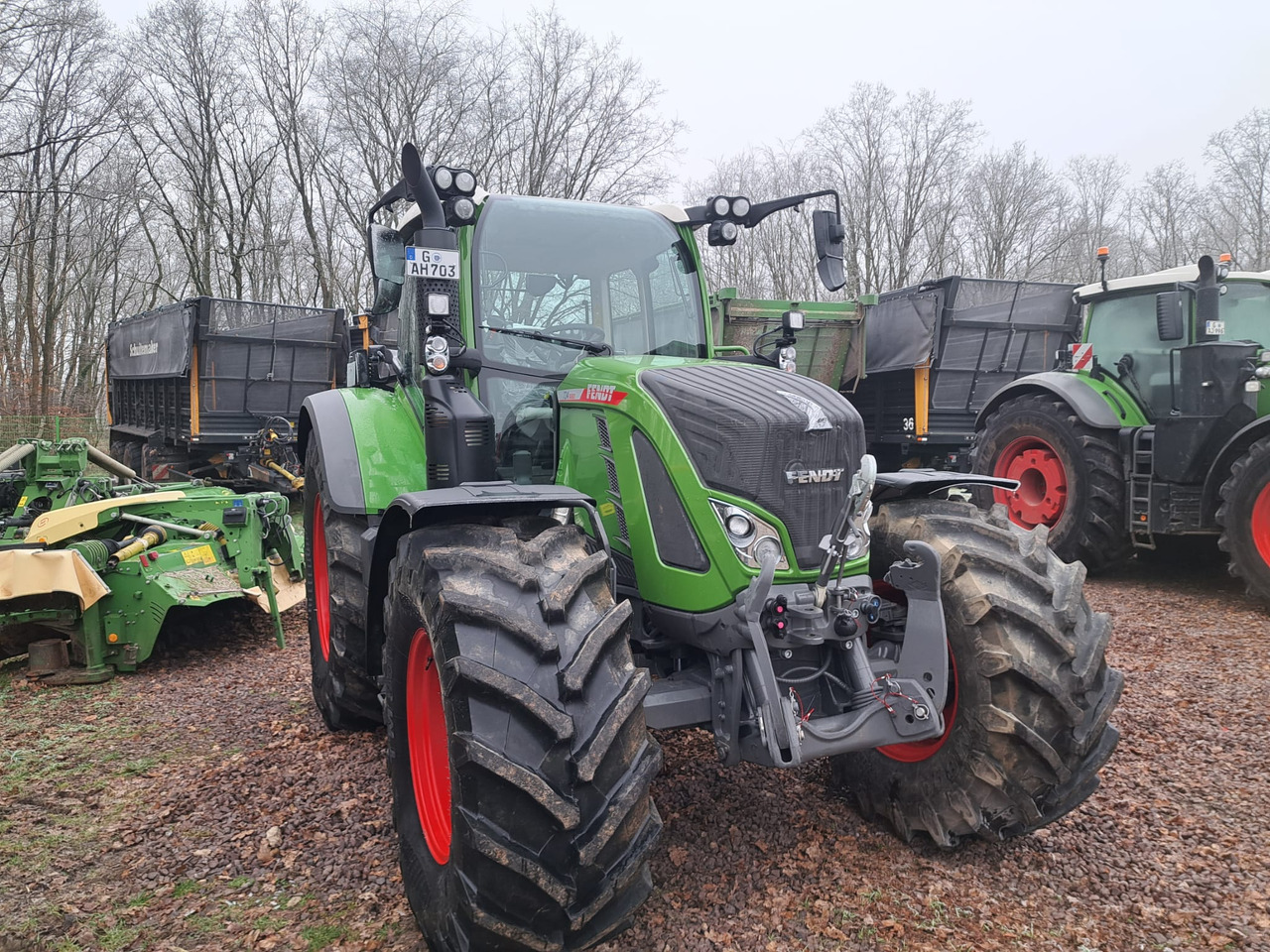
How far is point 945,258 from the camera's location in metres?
29.2

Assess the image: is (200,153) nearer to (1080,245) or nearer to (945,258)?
(945,258)

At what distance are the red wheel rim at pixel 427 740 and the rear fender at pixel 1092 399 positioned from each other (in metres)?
6.29

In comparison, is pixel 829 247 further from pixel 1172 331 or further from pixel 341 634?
pixel 1172 331

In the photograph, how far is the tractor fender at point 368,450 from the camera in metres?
3.86

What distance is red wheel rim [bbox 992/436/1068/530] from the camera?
776 cm

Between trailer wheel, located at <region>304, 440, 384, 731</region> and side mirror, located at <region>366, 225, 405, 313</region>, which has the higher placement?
side mirror, located at <region>366, 225, 405, 313</region>

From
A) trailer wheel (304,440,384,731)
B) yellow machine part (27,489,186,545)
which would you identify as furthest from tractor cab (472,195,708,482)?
yellow machine part (27,489,186,545)

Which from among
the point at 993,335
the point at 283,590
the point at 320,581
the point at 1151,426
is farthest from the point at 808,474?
the point at 993,335

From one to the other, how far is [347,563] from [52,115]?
21.9 metres

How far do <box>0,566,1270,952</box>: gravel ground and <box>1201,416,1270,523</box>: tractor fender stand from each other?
2483 mm

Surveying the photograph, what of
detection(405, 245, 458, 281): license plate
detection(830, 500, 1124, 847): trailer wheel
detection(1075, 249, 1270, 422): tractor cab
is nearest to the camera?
detection(830, 500, 1124, 847): trailer wheel

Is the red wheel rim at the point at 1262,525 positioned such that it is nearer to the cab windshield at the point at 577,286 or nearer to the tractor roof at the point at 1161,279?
the tractor roof at the point at 1161,279

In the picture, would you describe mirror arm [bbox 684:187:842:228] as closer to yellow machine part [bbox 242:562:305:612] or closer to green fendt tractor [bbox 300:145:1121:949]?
green fendt tractor [bbox 300:145:1121:949]

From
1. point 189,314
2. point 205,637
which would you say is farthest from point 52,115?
point 205,637
